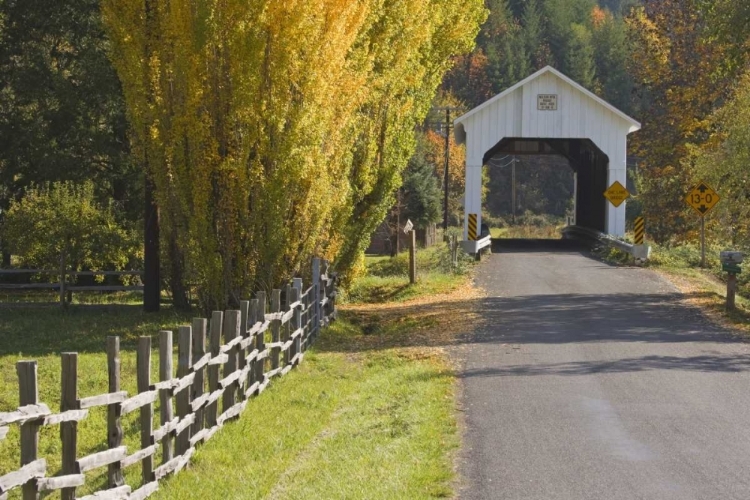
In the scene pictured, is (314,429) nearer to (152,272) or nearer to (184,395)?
(184,395)

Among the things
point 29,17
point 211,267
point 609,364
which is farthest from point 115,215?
point 609,364

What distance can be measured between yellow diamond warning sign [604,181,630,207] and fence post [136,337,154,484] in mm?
29450

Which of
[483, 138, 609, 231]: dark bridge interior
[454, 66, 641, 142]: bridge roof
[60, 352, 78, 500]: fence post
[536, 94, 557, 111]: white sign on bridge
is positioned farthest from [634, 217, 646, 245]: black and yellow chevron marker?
[60, 352, 78, 500]: fence post

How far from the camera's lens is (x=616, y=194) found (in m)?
37.4

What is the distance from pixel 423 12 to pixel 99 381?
11910mm

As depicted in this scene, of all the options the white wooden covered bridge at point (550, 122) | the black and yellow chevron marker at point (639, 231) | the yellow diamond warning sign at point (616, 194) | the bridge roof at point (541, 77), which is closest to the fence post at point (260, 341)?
the black and yellow chevron marker at point (639, 231)

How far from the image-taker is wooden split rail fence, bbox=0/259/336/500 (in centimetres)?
Result: 720

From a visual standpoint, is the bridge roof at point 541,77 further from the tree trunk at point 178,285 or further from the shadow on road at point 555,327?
the tree trunk at point 178,285

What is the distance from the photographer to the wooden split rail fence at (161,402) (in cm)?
720

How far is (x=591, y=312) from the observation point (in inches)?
907

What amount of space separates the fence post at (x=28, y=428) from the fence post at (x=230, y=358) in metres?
5.08

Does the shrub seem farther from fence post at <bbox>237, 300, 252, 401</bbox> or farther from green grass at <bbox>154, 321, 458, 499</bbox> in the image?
fence post at <bbox>237, 300, 252, 401</bbox>

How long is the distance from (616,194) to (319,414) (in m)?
25.8

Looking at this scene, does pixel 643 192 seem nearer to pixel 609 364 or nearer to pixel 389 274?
pixel 389 274
